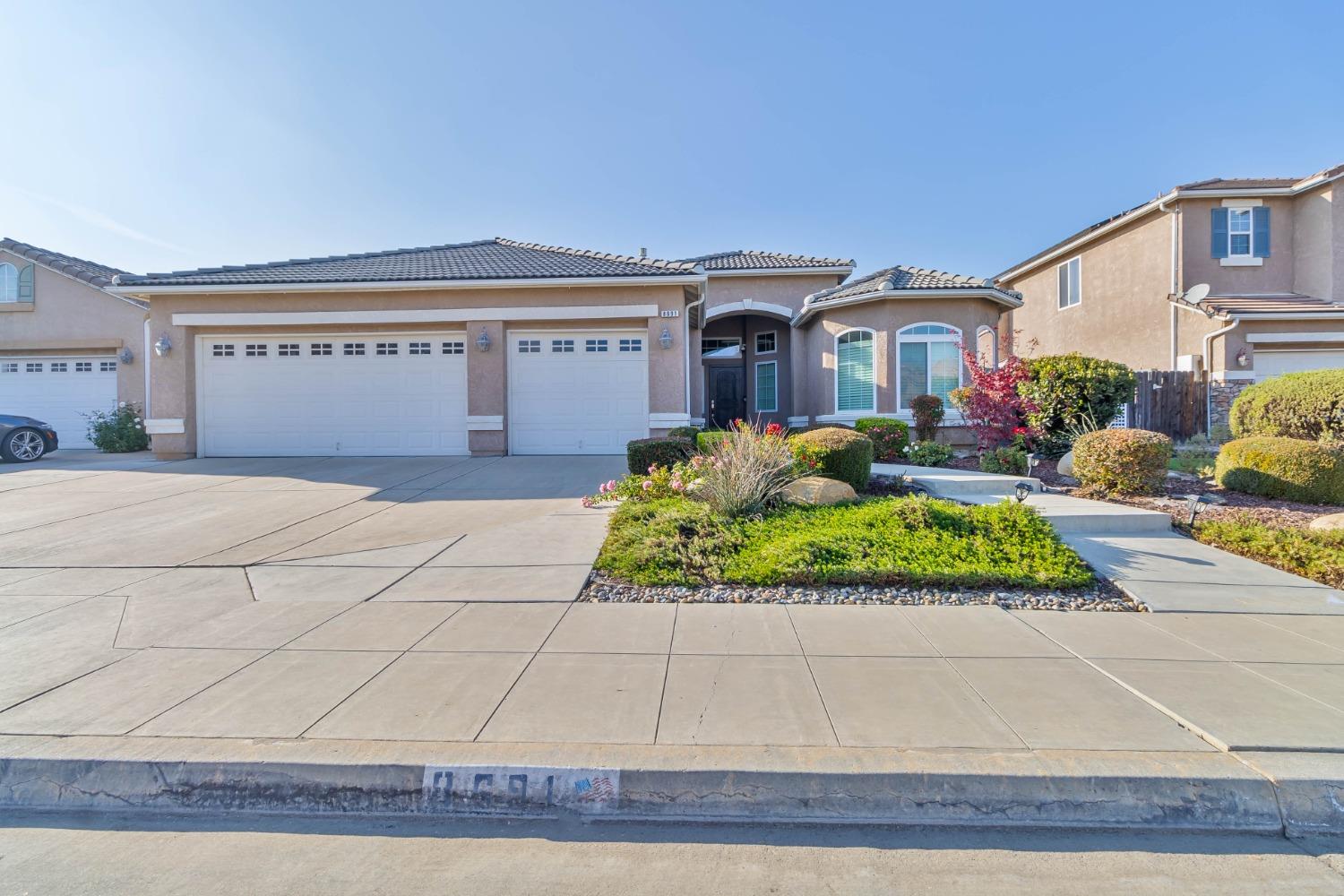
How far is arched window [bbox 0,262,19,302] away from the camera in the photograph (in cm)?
1805

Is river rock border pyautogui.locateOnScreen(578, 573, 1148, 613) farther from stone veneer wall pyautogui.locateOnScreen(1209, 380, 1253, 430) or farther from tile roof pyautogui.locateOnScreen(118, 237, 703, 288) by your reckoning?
stone veneer wall pyautogui.locateOnScreen(1209, 380, 1253, 430)

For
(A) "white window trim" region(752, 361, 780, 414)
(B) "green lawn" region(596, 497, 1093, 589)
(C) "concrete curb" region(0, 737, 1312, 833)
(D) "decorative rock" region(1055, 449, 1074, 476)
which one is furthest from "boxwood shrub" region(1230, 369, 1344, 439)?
(A) "white window trim" region(752, 361, 780, 414)

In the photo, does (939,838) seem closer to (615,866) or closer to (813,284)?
(615,866)

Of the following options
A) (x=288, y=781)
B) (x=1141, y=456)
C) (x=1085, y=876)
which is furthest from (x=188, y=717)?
(x=1141, y=456)

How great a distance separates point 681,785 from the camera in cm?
301

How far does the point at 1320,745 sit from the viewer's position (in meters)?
3.20

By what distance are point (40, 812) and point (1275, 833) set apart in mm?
5514

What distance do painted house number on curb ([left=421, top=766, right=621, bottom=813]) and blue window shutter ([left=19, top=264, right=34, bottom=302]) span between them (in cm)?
2282

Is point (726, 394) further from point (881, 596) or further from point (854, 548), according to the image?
point (881, 596)

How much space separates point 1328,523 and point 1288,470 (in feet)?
6.02

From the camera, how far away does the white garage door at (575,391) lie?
1422cm

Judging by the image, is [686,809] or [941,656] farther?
[941,656]

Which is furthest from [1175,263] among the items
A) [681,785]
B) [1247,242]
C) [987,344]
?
[681,785]

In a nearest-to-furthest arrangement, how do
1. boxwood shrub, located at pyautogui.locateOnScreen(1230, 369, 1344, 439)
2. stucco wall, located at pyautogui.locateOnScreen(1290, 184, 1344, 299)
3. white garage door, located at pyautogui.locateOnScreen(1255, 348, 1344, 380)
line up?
boxwood shrub, located at pyautogui.locateOnScreen(1230, 369, 1344, 439) < white garage door, located at pyautogui.locateOnScreen(1255, 348, 1344, 380) < stucco wall, located at pyautogui.locateOnScreen(1290, 184, 1344, 299)
